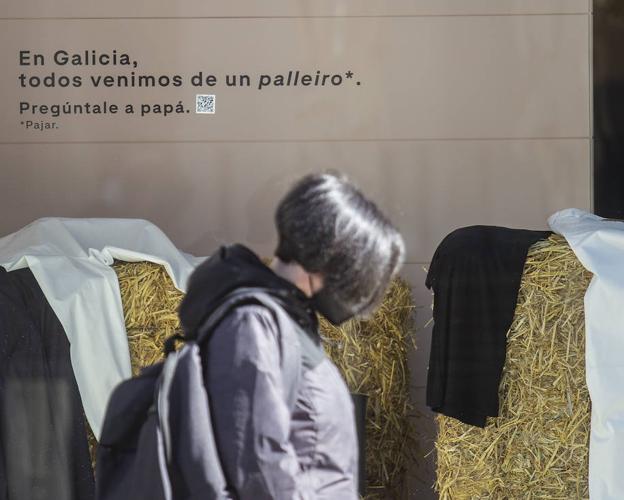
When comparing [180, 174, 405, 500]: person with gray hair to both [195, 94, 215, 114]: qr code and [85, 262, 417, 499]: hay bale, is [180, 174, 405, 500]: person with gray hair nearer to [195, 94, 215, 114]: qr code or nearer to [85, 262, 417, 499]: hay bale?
[85, 262, 417, 499]: hay bale

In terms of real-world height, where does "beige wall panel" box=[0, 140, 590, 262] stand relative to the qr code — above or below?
below

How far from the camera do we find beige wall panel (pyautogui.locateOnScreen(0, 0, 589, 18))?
4863 millimetres

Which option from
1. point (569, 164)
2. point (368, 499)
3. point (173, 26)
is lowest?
point (368, 499)

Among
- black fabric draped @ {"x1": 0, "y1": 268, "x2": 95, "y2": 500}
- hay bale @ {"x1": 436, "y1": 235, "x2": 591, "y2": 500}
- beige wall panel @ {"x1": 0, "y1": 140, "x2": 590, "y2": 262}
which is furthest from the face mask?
beige wall panel @ {"x1": 0, "y1": 140, "x2": 590, "y2": 262}

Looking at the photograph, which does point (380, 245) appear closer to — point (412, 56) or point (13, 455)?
point (13, 455)

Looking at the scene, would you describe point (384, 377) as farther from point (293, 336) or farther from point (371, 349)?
point (293, 336)

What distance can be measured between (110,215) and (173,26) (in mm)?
849

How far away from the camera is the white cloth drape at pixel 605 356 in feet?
11.7

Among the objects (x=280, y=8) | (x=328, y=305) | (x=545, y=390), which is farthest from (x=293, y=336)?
(x=280, y=8)

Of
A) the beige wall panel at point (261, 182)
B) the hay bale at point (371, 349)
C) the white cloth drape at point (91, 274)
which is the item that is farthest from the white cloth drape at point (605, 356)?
the white cloth drape at point (91, 274)

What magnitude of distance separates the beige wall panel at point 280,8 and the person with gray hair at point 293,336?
9.60 ft

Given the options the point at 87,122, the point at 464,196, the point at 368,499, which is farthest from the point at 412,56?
the point at 368,499

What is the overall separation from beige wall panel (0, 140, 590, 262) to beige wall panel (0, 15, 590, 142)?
0.08 meters

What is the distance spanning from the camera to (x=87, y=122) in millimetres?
4910
